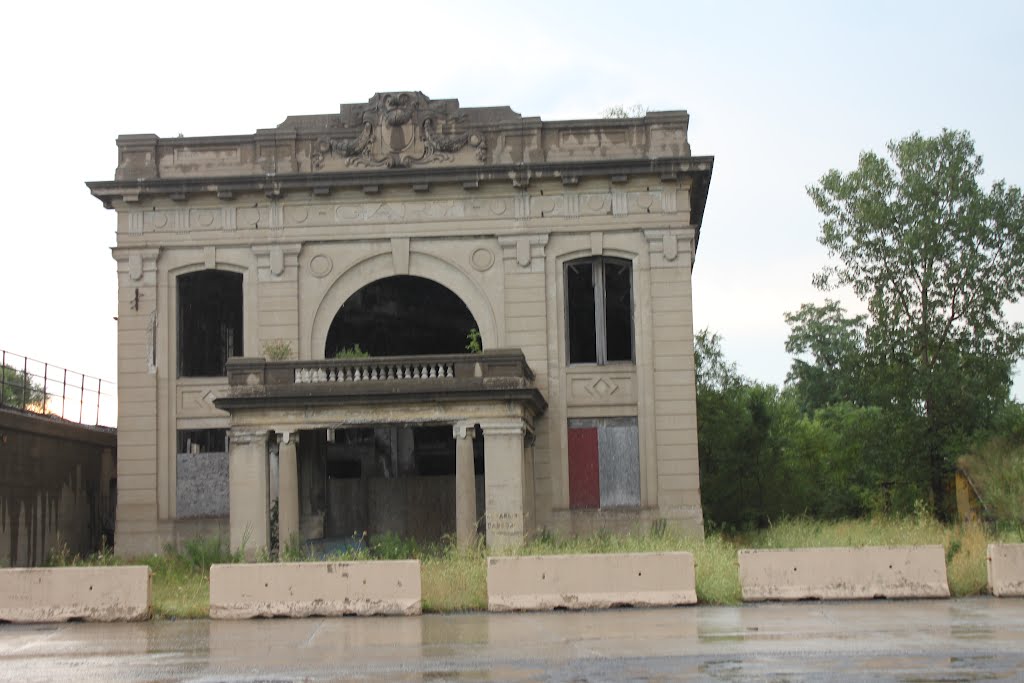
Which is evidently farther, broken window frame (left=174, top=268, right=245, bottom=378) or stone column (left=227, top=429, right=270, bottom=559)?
broken window frame (left=174, top=268, right=245, bottom=378)

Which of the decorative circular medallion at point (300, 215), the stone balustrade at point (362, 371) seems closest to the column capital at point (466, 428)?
the stone balustrade at point (362, 371)

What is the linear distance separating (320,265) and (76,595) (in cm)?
1453

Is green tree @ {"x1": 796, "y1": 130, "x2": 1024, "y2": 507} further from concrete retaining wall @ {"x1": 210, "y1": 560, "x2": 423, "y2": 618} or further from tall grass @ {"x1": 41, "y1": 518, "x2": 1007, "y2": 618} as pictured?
concrete retaining wall @ {"x1": 210, "y1": 560, "x2": 423, "y2": 618}

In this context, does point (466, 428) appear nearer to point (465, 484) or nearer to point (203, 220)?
point (465, 484)

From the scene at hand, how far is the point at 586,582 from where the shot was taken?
63.9 feet

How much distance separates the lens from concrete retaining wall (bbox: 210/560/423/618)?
19.5m

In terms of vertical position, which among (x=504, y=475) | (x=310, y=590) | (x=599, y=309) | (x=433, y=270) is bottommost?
(x=310, y=590)

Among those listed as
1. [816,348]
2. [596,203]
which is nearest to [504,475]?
[596,203]

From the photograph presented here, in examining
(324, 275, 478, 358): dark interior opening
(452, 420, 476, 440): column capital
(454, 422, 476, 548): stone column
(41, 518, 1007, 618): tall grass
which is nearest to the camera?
(41, 518, 1007, 618): tall grass

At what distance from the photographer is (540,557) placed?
1959cm

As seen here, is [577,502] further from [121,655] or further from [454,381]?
[121,655]

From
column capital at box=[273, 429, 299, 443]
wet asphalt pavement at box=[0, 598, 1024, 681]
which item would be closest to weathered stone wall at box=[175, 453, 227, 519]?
column capital at box=[273, 429, 299, 443]


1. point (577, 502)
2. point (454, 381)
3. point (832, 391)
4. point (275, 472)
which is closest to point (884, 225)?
point (577, 502)

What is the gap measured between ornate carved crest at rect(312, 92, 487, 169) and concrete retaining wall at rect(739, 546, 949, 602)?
15.7 m
